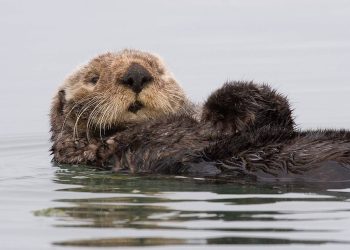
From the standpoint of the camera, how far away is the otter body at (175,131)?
7293 mm

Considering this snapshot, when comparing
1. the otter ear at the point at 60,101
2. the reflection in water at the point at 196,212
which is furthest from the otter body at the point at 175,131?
the reflection in water at the point at 196,212

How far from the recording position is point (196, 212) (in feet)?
21.2

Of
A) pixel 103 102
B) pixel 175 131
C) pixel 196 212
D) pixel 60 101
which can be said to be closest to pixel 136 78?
pixel 103 102

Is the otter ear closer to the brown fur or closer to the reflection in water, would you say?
the brown fur

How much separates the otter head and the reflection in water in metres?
0.66

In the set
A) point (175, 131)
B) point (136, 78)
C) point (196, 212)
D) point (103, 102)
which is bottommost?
point (196, 212)

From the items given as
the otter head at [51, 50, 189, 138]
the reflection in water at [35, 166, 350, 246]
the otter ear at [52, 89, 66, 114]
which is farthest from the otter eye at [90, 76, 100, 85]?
the reflection in water at [35, 166, 350, 246]

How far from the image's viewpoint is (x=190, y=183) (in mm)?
7414

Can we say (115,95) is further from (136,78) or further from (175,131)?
(175,131)

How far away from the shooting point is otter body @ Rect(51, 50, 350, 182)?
7.29m

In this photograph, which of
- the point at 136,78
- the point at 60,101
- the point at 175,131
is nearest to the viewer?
the point at 175,131

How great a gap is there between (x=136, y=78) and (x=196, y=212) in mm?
1879

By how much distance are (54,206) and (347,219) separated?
6.41 feet

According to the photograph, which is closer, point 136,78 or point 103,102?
point 136,78
